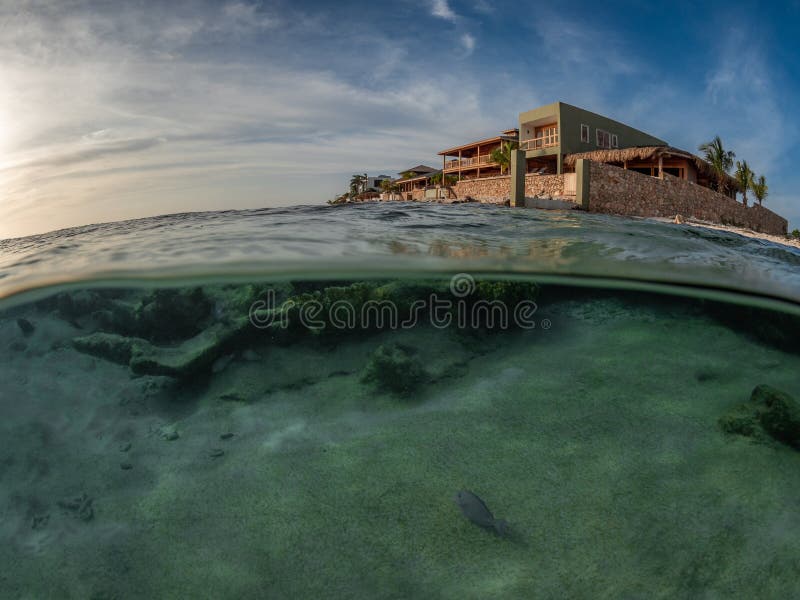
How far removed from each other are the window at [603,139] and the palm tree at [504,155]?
5.92 metres

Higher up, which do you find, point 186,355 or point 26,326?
point 26,326

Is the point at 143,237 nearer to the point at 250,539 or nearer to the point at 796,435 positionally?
the point at 250,539

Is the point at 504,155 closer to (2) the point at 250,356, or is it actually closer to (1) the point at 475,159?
(1) the point at 475,159

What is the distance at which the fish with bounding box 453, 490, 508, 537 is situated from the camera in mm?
3668

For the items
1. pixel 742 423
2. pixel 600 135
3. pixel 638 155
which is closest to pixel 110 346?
pixel 742 423

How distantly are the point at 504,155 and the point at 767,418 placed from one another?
2982 centimetres

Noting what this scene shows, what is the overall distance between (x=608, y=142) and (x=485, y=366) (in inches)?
1328

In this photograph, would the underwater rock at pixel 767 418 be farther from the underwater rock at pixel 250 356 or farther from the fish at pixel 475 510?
the underwater rock at pixel 250 356

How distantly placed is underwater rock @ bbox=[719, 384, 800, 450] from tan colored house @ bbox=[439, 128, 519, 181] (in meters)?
31.2

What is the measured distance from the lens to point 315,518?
397 centimetres

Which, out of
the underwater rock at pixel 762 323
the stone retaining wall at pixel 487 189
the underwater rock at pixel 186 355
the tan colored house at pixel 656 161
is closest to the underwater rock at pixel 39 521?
the underwater rock at pixel 186 355

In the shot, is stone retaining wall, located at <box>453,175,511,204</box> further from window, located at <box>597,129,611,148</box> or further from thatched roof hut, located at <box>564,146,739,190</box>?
window, located at <box>597,129,611,148</box>

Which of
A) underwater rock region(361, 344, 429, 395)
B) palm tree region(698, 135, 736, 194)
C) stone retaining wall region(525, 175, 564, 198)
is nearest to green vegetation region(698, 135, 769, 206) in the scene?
palm tree region(698, 135, 736, 194)

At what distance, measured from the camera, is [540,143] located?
32219 millimetres
